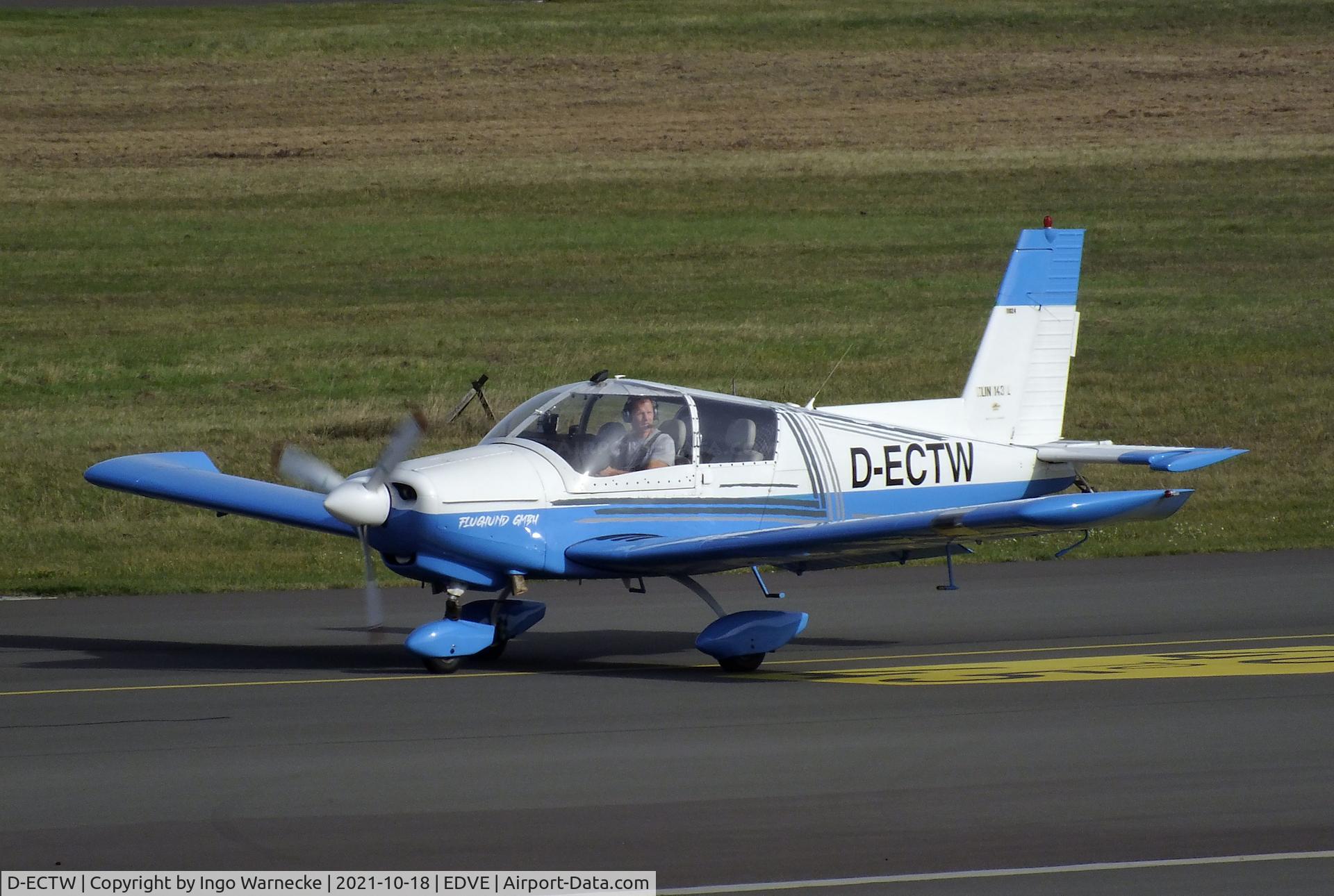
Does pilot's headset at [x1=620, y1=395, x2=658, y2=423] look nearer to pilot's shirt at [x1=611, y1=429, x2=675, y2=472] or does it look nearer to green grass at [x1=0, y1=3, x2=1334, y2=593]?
pilot's shirt at [x1=611, y1=429, x2=675, y2=472]

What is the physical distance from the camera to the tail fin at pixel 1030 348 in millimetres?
14289

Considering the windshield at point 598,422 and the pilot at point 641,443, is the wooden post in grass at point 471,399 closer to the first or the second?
the windshield at point 598,422

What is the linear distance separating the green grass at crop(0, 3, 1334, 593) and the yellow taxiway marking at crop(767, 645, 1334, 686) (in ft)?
19.1

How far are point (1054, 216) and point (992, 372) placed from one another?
91.1ft

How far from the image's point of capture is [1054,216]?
40.9 m

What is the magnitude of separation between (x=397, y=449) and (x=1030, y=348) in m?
5.73

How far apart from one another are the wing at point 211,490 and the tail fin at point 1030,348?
516 centimetres

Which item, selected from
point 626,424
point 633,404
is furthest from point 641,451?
point 633,404

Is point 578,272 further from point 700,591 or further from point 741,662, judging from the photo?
point 741,662

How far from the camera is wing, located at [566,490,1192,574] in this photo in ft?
34.3

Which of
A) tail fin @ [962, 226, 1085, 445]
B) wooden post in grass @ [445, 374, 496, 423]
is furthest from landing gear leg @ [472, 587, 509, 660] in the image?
wooden post in grass @ [445, 374, 496, 423]
